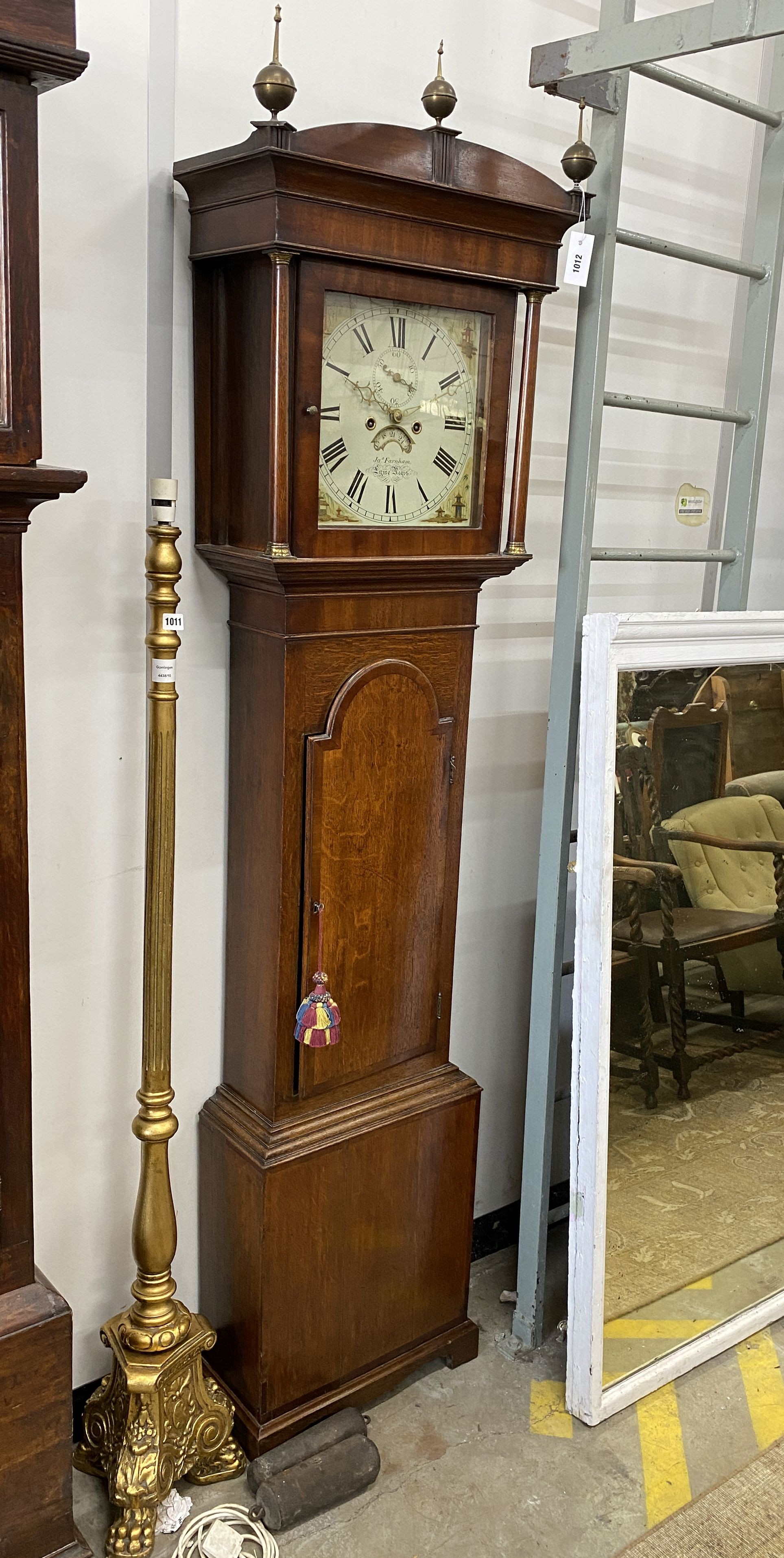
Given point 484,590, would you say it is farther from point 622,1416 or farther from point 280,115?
point 622,1416

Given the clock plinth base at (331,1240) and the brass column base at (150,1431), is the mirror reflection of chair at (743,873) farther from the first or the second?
the brass column base at (150,1431)

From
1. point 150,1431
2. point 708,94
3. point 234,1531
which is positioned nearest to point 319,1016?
point 150,1431

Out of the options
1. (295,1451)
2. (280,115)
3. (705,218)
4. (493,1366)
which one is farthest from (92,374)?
(493,1366)

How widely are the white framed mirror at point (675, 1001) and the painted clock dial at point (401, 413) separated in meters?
0.33

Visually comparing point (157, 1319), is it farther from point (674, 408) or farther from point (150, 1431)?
point (674, 408)

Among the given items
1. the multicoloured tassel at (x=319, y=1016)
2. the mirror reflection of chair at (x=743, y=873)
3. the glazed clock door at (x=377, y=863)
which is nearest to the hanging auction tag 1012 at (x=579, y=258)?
the glazed clock door at (x=377, y=863)

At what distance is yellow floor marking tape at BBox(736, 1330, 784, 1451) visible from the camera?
210 centimetres

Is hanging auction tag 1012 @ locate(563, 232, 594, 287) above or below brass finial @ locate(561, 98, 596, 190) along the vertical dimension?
below

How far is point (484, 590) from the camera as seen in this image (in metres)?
2.24

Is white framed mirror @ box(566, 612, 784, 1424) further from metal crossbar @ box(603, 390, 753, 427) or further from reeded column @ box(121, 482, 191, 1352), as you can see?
reeded column @ box(121, 482, 191, 1352)

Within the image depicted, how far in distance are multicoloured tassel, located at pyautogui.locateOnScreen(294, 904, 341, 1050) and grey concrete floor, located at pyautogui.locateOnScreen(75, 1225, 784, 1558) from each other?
0.72m

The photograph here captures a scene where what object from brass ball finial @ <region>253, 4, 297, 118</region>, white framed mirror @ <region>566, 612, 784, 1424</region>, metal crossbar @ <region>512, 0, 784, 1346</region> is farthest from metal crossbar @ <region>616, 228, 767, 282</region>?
brass ball finial @ <region>253, 4, 297, 118</region>

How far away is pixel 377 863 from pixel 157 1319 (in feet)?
2.45

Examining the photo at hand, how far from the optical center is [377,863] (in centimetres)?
193
